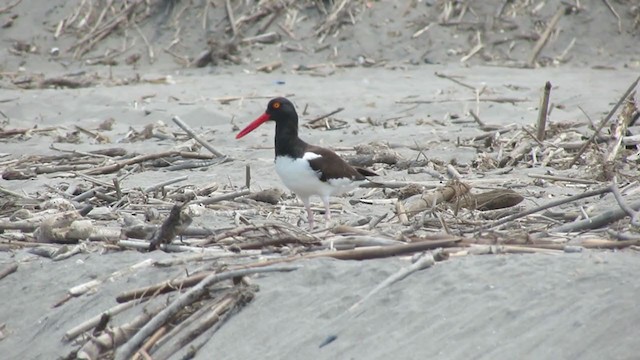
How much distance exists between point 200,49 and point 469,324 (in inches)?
549

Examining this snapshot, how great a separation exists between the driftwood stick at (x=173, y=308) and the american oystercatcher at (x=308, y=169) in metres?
2.23

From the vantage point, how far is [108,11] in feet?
62.0

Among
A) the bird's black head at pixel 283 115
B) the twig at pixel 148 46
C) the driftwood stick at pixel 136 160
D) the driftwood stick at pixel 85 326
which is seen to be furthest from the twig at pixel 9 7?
the driftwood stick at pixel 85 326

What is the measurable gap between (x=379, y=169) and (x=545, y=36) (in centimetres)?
814

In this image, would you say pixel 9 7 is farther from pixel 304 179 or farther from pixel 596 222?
pixel 596 222

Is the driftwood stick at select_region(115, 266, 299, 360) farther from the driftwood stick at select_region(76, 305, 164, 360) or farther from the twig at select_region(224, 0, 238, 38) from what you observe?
the twig at select_region(224, 0, 238, 38)

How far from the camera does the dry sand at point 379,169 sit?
14.5ft

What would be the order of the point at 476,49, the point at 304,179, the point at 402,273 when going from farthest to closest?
the point at 476,49, the point at 304,179, the point at 402,273

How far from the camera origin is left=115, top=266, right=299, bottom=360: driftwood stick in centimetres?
479

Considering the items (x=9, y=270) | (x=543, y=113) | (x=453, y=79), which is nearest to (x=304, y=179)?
(x=9, y=270)

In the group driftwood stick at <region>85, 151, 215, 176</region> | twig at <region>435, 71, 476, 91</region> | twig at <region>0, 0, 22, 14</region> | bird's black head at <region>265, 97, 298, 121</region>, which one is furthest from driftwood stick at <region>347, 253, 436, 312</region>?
twig at <region>0, 0, 22, 14</region>

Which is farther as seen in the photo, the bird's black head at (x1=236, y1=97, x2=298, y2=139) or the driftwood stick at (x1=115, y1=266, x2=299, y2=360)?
the bird's black head at (x1=236, y1=97, x2=298, y2=139)

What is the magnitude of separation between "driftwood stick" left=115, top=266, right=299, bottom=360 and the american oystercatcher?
2225 millimetres

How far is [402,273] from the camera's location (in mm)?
4812
